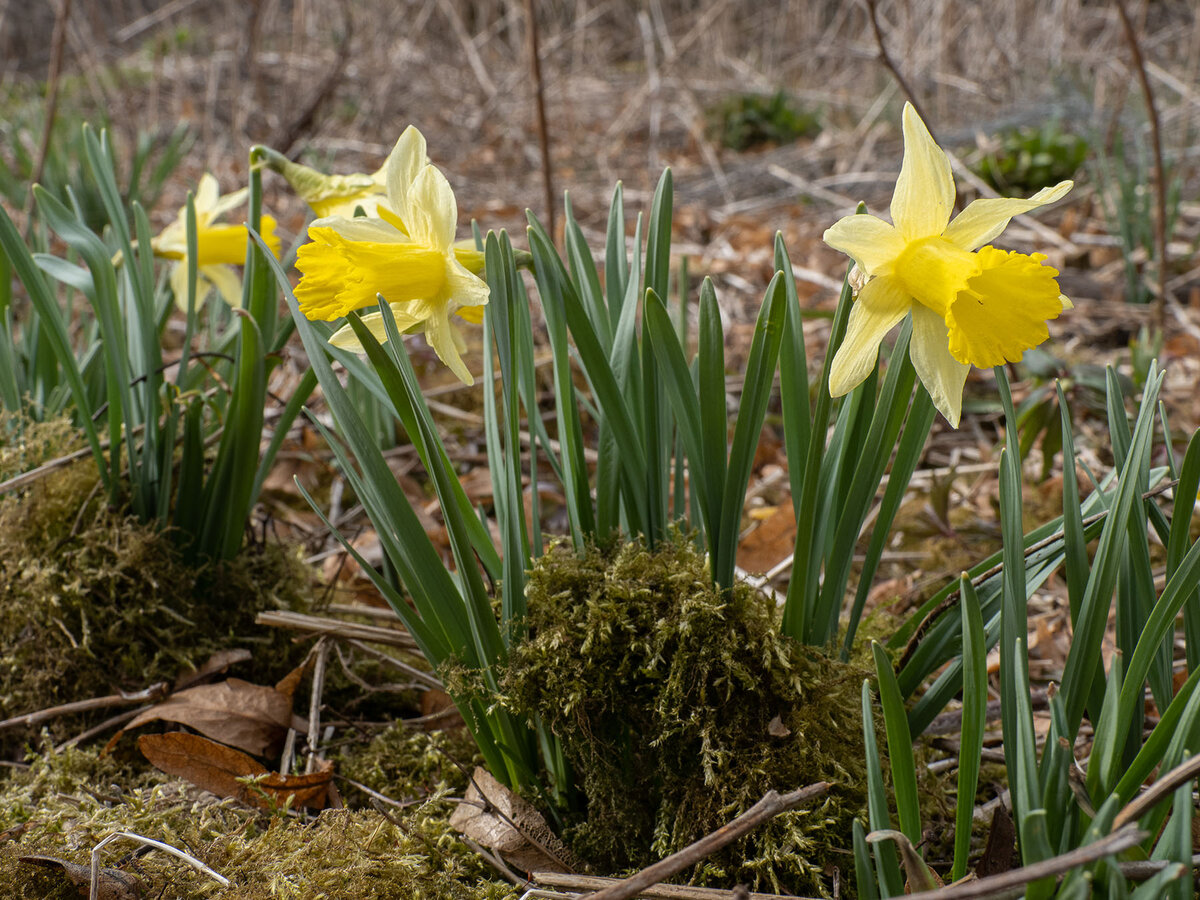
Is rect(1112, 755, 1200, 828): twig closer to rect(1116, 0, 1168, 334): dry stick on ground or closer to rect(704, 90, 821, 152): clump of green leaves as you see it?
Result: rect(1116, 0, 1168, 334): dry stick on ground

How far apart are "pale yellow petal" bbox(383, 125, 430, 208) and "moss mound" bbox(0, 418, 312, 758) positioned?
1.99 feet

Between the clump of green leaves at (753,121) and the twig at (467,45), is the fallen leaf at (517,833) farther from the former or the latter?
the clump of green leaves at (753,121)

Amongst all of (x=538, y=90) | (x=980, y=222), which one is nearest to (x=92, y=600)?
(x=980, y=222)

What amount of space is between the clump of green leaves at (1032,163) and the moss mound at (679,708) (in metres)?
3.40

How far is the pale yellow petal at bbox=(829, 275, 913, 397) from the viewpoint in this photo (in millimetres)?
739

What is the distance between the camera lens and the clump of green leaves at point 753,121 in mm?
6070

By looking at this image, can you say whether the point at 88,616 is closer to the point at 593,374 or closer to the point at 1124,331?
the point at 593,374

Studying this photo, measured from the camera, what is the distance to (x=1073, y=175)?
12.5 feet

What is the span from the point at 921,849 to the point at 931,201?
1.87 feet

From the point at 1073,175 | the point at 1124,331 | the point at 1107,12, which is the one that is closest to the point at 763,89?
the point at 1107,12

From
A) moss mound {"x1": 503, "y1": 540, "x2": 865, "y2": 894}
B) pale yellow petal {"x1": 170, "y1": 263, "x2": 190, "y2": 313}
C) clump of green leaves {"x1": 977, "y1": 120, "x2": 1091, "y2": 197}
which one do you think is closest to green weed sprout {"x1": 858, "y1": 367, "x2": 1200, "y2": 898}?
moss mound {"x1": 503, "y1": 540, "x2": 865, "y2": 894}

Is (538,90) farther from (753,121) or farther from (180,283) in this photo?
(753,121)

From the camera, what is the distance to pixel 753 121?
20.1ft

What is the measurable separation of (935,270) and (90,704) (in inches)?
41.2
